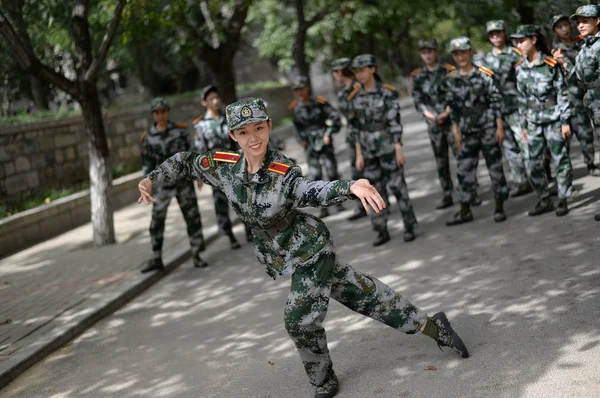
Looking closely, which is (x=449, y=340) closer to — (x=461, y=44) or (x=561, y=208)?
(x=561, y=208)

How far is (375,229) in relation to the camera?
9.77 meters

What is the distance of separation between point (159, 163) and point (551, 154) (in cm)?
460

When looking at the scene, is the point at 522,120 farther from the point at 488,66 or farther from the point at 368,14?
the point at 368,14

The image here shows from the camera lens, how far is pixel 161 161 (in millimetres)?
10094

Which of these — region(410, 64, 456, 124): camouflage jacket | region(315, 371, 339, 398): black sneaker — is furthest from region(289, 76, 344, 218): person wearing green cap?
region(315, 371, 339, 398): black sneaker

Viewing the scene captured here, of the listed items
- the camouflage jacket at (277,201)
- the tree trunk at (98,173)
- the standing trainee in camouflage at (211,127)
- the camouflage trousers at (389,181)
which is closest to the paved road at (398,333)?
the camouflage trousers at (389,181)

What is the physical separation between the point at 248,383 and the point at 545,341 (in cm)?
206

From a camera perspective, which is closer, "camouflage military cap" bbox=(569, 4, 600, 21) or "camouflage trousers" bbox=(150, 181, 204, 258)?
"camouflage military cap" bbox=(569, 4, 600, 21)

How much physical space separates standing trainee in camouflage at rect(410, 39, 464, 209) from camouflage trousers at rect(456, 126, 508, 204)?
125cm

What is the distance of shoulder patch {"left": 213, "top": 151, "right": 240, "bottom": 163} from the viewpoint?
5254 millimetres

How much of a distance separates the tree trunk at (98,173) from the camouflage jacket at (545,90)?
238 inches

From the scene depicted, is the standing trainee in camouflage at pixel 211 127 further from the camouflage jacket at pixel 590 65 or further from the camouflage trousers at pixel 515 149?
the camouflage jacket at pixel 590 65

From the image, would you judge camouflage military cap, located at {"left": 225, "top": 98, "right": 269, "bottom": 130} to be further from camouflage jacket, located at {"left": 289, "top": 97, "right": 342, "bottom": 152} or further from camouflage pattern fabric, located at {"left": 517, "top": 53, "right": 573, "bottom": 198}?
camouflage jacket, located at {"left": 289, "top": 97, "right": 342, "bottom": 152}

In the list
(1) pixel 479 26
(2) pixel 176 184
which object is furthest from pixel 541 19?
(2) pixel 176 184
